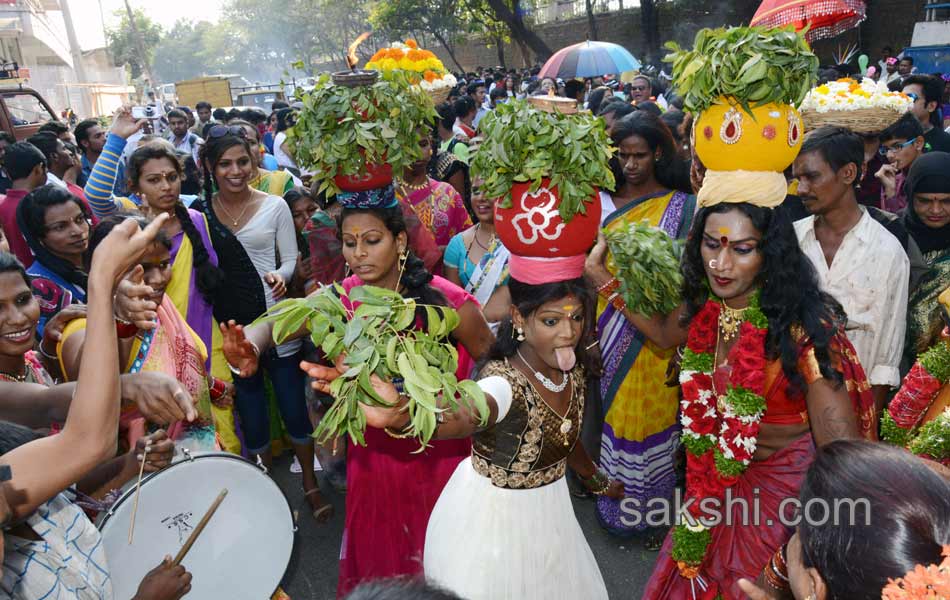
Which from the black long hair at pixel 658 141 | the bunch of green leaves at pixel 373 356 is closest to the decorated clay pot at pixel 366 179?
the bunch of green leaves at pixel 373 356

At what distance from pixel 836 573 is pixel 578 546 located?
135cm

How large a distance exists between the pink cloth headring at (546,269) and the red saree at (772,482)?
0.84 meters

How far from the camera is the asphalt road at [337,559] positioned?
3.89 meters

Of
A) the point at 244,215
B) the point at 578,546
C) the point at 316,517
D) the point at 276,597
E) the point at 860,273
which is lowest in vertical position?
the point at 316,517

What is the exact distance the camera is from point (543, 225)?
264 cm

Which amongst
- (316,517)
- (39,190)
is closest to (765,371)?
(316,517)

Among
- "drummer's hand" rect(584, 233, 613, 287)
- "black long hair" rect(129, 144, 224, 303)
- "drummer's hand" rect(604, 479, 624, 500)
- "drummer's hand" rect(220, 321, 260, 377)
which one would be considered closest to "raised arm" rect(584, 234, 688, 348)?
"drummer's hand" rect(584, 233, 613, 287)

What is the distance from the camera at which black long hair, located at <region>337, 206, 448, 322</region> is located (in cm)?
336

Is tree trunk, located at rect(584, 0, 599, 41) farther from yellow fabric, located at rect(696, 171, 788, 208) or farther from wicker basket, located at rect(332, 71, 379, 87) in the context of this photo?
yellow fabric, located at rect(696, 171, 788, 208)

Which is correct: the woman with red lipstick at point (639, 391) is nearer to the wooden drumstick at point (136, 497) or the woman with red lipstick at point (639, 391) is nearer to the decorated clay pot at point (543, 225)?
the decorated clay pot at point (543, 225)

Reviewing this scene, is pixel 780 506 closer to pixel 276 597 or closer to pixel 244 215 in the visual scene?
pixel 276 597

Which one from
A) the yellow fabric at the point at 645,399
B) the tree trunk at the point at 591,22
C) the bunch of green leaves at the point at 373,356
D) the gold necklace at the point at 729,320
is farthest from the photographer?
the tree trunk at the point at 591,22

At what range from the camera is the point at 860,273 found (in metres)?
3.48

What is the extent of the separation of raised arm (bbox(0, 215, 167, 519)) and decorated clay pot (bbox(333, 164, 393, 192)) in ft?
4.69
